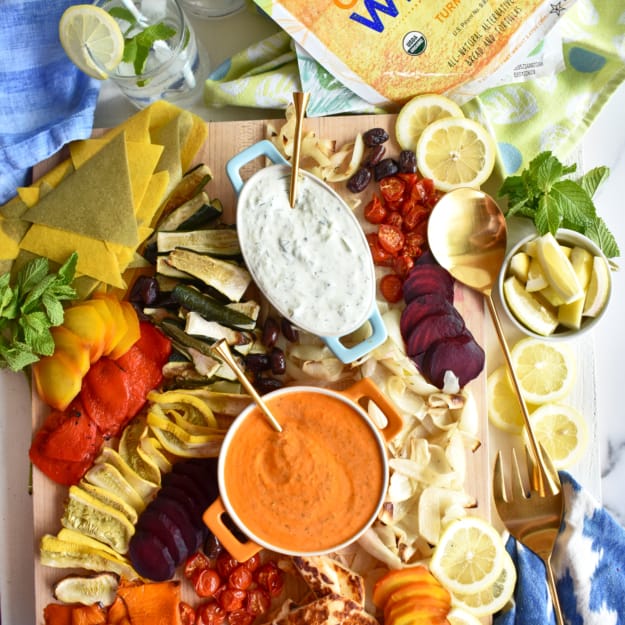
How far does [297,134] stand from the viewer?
182 centimetres

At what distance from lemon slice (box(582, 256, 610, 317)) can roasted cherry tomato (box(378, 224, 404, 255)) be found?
0.52 meters

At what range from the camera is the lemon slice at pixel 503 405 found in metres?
2.05

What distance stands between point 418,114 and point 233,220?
0.61 m

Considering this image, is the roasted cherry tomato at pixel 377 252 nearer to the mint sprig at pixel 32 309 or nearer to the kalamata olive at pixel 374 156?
the kalamata olive at pixel 374 156

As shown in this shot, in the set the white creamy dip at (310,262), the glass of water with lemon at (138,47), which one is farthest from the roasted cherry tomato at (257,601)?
the glass of water with lemon at (138,47)

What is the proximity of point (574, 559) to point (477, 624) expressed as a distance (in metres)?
0.35

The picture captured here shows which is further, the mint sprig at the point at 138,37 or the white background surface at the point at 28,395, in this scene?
the white background surface at the point at 28,395

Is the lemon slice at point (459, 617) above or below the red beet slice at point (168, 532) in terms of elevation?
below

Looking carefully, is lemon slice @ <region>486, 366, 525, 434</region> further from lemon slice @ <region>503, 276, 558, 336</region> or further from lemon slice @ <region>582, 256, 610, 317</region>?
lemon slice @ <region>582, 256, 610, 317</region>

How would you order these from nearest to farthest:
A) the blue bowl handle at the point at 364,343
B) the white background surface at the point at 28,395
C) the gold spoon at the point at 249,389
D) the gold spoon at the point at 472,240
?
1. the gold spoon at the point at 249,389
2. the blue bowl handle at the point at 364,343
3. the gold spoon at the point at 472,240
4. the white background surface at the point at 28,395

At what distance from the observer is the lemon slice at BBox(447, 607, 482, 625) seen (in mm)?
1849

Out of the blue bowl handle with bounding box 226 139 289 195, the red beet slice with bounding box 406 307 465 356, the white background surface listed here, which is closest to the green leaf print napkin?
the white background surface

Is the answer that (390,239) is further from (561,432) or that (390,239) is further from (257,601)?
(257,601)

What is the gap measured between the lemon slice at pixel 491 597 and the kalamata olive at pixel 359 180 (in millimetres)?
1076
